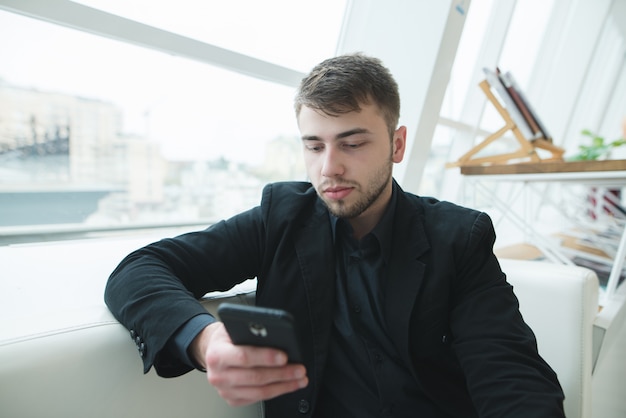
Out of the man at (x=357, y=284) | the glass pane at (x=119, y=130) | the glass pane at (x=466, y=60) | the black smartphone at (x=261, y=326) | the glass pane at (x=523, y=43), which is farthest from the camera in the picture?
the glass pane at (x=523, y=43)

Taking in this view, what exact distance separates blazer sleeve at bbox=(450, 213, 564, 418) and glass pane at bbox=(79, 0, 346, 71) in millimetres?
1612

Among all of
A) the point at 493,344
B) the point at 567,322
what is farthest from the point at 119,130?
the point at 567,322

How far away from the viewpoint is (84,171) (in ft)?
5.22

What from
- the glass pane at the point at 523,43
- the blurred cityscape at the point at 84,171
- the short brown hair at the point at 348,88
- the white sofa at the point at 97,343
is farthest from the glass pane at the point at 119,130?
the glass pane at the point at 523,43

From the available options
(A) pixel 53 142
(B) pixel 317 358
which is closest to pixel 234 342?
(B) pixel 317 358

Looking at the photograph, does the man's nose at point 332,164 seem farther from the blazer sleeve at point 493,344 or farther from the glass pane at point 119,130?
the glass pane at point 119,130

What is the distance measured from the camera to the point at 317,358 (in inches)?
38.9

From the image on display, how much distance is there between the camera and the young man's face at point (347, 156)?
3.51 feet

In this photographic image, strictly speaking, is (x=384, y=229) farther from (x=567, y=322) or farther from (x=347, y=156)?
(x=567, y=322)

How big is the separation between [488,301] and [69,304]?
3.79 ft

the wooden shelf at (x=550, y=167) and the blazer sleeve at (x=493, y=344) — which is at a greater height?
the wooden shelf at (x=550, y=167)

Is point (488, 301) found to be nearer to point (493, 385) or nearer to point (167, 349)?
point (493, 385)

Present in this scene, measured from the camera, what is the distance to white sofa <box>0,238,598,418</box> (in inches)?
29.4

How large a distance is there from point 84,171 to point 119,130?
25cm
